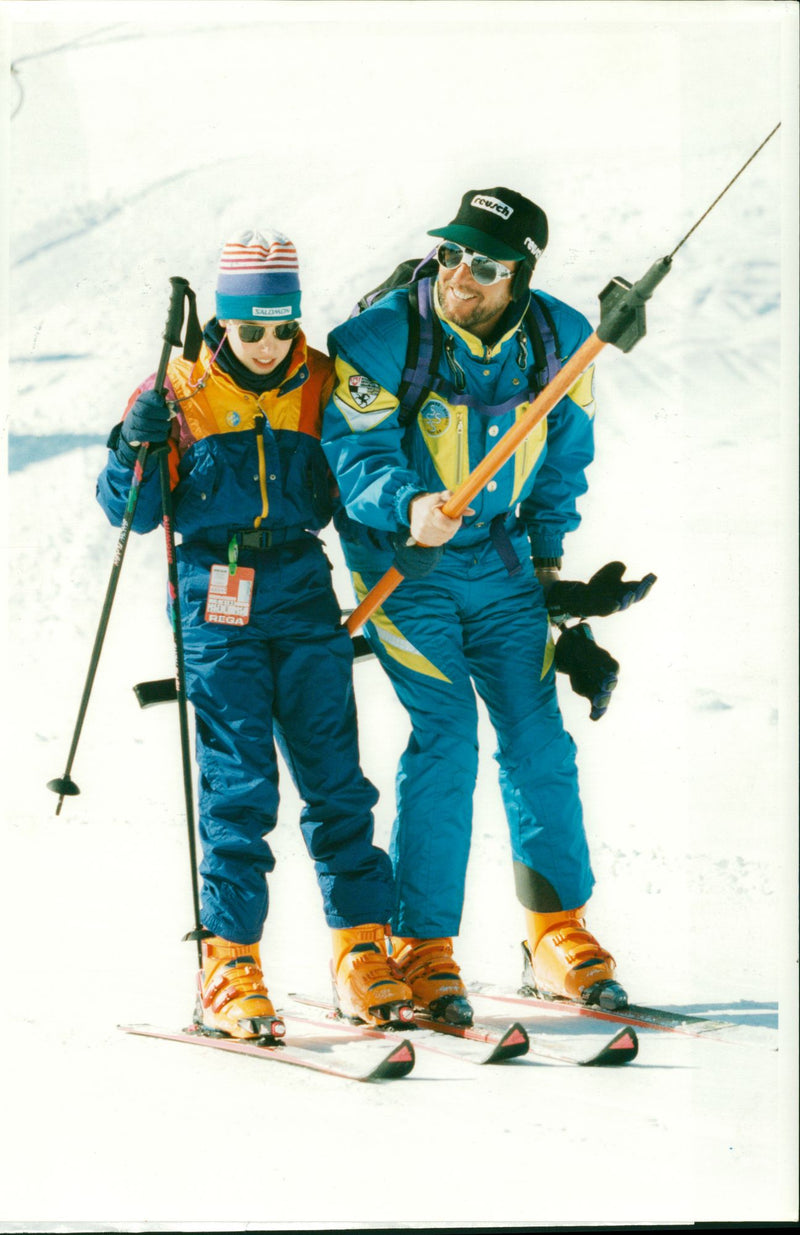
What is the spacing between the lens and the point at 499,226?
173 inches

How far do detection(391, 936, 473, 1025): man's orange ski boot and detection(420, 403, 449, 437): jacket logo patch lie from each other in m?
1.41

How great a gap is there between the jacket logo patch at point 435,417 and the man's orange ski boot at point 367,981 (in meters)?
1.35

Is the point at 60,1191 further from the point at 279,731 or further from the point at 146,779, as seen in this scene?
the point at 146,779

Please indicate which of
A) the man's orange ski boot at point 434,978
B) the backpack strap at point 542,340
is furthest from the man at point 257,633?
the backpack strap at point 542,340

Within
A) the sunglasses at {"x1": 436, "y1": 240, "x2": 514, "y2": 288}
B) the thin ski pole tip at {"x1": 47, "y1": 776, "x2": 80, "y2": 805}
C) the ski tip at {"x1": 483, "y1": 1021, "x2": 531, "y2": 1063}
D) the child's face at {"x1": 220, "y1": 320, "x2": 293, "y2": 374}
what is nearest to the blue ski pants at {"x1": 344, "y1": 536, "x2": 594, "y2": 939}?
the ski tip at {"x1": 483, "y1": 1021, "x2": 531, "y2": 1063}

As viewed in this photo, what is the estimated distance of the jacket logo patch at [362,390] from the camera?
4.37 metres

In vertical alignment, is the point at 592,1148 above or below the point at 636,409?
below

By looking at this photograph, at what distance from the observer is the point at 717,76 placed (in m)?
5.42

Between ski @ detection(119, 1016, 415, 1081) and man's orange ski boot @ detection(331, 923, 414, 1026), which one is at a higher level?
man's orange ski boot @ detection(331, 923, 414, 1026)

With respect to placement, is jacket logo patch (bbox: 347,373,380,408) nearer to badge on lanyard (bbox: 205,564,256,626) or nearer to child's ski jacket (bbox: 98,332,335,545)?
child's ski jacket (bbox: 98,332,335,545)

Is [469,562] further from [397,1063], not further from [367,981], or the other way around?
[397,1063]

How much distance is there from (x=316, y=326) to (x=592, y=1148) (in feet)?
12.7

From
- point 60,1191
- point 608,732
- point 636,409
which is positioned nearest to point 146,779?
point 608,732

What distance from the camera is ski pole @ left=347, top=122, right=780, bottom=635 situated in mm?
3951
